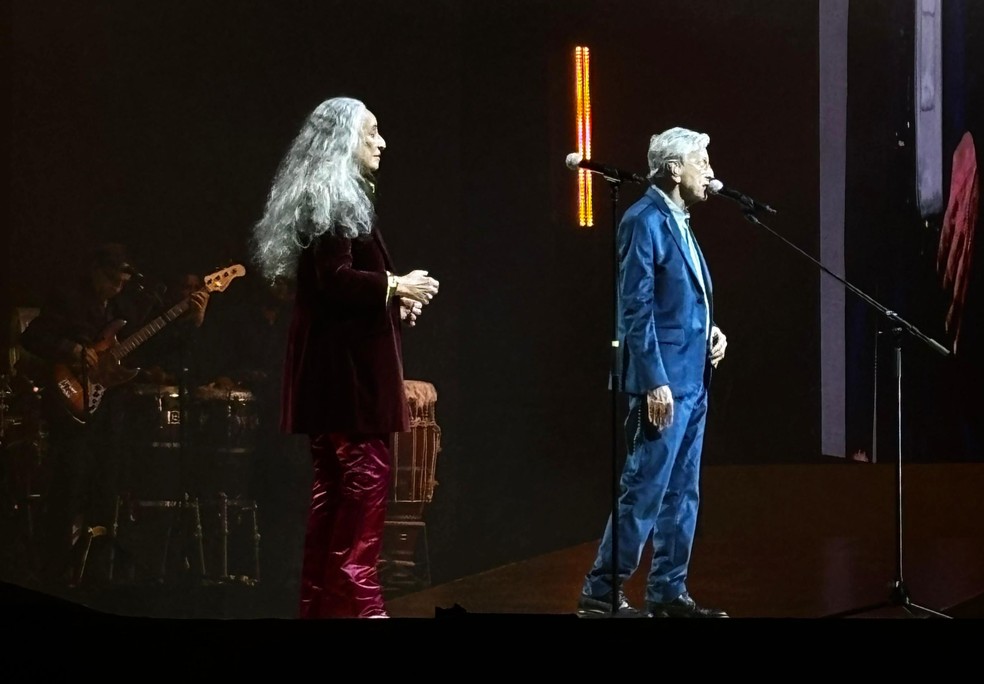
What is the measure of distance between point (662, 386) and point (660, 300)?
1.00 ft

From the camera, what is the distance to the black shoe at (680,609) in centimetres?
431

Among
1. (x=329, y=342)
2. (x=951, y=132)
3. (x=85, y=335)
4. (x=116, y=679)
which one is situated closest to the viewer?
(x=116, y=679)

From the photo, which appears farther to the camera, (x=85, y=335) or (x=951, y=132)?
(x=951, y=132)

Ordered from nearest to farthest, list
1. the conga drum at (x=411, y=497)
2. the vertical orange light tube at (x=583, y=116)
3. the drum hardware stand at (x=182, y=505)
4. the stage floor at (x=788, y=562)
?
1. the stage floor at (x=788, y=562)
2. the drum hardware stand at (x=182, y=505)
3. the conga drum at (x=411, y=497)
4. the vertical orange light tube at (x=583, y=116)

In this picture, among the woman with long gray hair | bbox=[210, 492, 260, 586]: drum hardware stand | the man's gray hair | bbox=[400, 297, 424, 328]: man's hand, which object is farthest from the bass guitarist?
the man's gray hair

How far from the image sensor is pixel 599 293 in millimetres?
5477

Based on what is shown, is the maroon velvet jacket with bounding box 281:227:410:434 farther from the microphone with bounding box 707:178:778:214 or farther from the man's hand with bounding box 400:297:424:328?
the microphone with bounding box 707:178:778:214

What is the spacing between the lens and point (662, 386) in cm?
424

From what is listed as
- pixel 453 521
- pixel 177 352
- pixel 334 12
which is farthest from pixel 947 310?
pixel 177 352

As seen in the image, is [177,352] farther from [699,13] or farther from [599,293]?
[699,13]

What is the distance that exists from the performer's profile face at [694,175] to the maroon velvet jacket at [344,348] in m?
1.15

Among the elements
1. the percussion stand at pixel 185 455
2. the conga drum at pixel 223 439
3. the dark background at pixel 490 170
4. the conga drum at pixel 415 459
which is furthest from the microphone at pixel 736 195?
the percussion stand at pixel 185 455

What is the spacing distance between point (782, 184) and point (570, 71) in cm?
104

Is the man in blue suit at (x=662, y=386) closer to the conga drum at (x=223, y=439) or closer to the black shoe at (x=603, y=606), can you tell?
the black shoe at (x=603, y=606)
